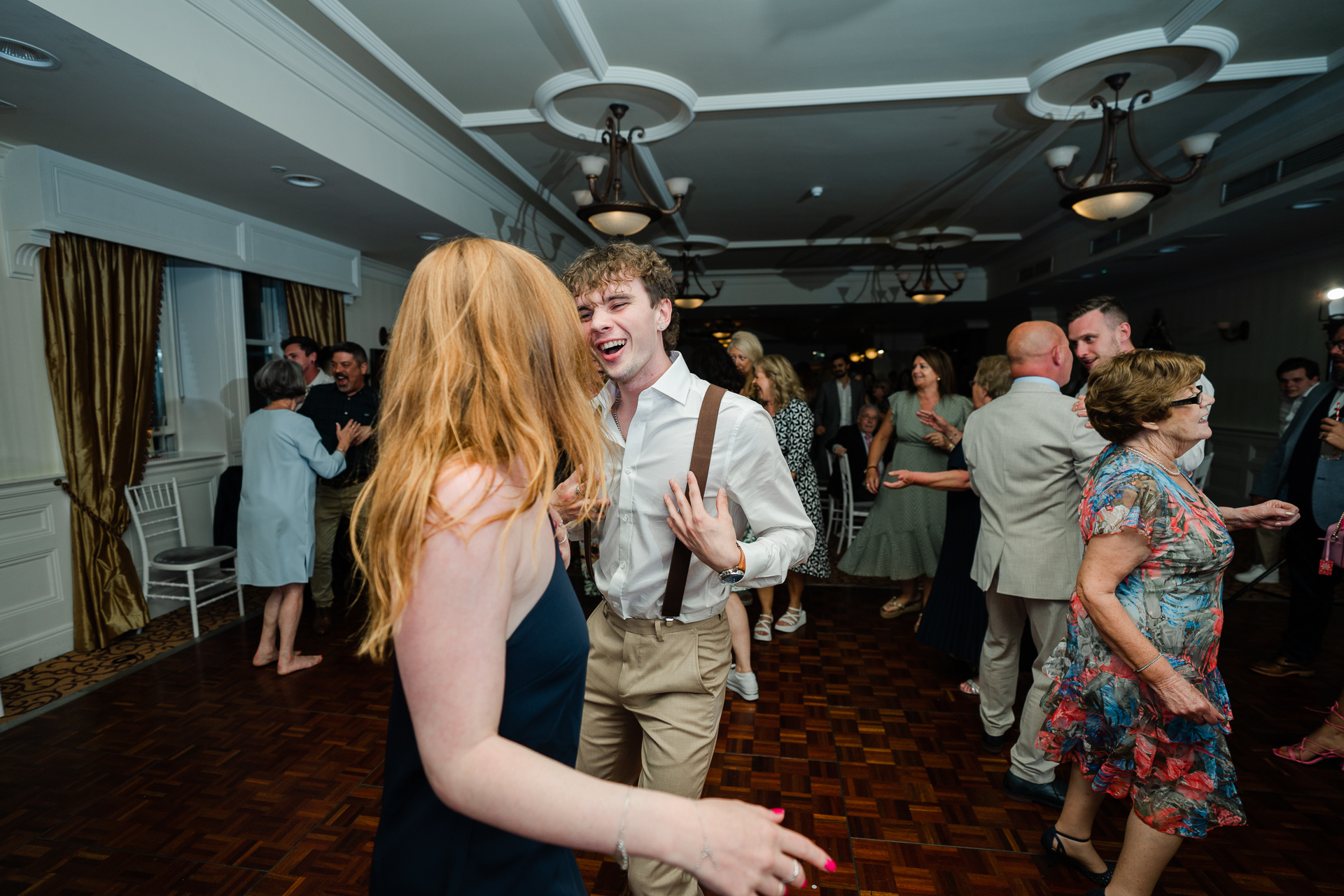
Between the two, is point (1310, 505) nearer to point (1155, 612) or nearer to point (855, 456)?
point (855, 456)

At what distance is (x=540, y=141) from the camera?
4316mm

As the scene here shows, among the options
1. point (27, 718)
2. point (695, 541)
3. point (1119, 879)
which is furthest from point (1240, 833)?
point (27, 718)

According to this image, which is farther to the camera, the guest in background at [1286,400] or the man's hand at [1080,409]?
the guest in background at [1286,400]

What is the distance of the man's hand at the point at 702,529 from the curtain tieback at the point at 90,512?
12.2 ft

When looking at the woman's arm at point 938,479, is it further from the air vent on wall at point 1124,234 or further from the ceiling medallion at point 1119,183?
the air vent on wall at point 1124,234

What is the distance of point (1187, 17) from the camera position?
114 inches

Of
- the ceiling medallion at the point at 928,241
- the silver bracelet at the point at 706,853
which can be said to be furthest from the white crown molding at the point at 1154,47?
the silver bracelet at the point at 706,853

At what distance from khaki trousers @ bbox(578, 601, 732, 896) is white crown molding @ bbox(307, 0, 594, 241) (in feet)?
9.65

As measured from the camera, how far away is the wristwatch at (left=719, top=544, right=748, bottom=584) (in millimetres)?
1176

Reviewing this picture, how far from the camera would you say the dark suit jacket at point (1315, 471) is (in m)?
2.85

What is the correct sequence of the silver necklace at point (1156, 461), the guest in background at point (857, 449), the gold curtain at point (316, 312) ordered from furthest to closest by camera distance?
the guest in background at point (857, 449), the gold curtain at point (316, 312), the silver necklace at point (1156, 461)

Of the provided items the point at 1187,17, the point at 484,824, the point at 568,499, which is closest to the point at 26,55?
the point at 568,499

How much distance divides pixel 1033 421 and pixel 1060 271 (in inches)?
238

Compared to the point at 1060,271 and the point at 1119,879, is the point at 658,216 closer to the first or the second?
the point at 1119,879
